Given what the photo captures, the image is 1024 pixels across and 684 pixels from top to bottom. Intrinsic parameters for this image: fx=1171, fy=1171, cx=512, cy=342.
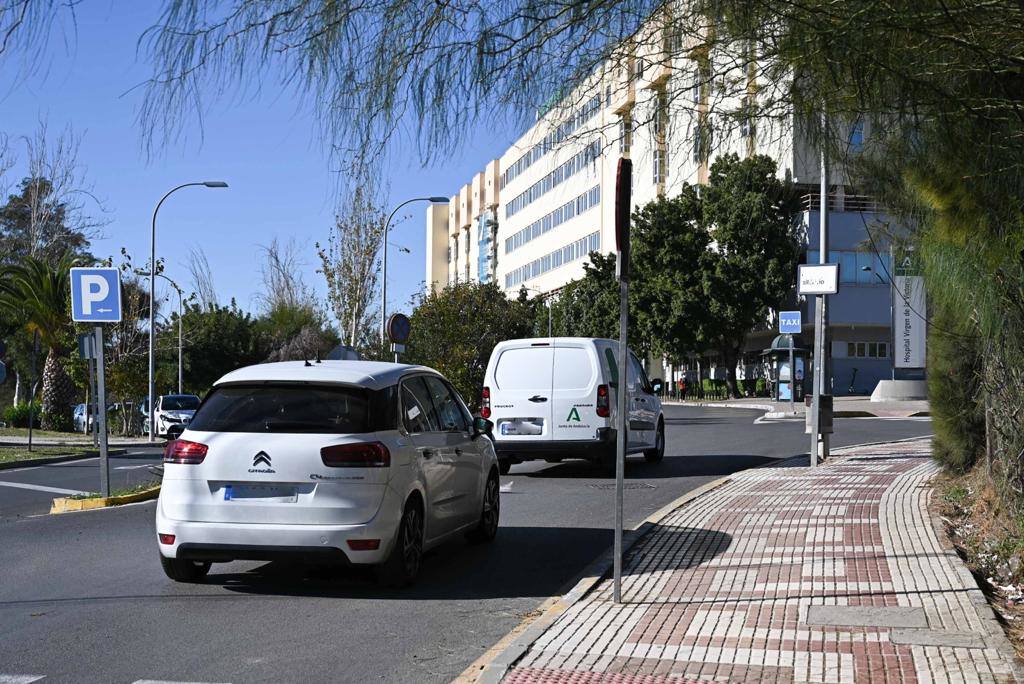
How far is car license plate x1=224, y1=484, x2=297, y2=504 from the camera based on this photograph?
823cm

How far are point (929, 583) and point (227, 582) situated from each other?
5105 mm

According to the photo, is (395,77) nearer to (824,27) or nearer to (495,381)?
(824,27)

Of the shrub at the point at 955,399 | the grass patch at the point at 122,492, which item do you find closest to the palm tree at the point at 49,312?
the grass patch at the point at 122,492

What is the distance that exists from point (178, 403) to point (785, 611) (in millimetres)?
33334

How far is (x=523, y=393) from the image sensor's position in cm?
1742

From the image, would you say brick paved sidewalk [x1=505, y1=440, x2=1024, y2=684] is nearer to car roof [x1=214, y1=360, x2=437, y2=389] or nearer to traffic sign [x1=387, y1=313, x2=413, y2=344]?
car roof [x1=214, y1=360, x2=437, y2=389]

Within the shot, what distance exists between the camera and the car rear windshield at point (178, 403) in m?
37.6

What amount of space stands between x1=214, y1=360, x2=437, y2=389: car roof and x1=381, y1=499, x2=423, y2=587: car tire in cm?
98

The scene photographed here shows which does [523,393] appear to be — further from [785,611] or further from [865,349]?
[865,349]

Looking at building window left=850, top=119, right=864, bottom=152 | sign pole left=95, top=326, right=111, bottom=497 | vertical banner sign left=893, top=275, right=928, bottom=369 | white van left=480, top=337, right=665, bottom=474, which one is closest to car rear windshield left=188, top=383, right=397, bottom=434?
building window left=850, top=119, right=864, bottom=152

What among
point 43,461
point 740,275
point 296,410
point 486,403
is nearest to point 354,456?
point 296,410

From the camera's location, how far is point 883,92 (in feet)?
19.9

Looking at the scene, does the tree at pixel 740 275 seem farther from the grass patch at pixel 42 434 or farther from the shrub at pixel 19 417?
the grass patch at pixel 42 434

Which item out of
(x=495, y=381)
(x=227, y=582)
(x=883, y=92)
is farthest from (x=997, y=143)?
(x=495, y=381)
